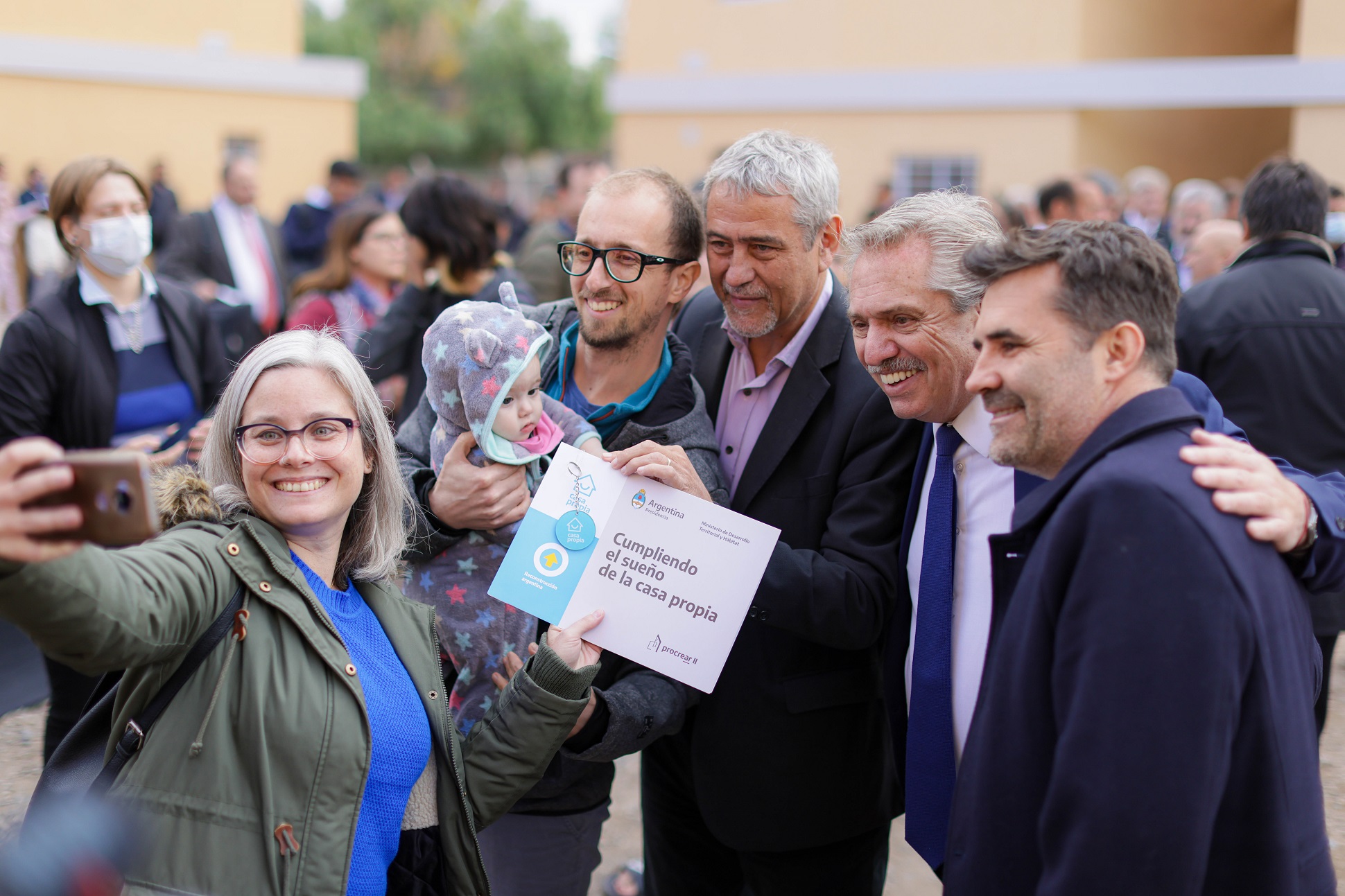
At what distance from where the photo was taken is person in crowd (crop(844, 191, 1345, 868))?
238 centimetres

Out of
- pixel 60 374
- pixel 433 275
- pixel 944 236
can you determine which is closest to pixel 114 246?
pixel 60 374

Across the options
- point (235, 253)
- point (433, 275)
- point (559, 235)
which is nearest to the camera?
point (433, 275)

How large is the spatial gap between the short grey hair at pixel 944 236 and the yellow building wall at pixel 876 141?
12527 millimetres

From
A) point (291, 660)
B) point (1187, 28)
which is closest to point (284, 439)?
point (291, 660)

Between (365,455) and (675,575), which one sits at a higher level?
(365,455)

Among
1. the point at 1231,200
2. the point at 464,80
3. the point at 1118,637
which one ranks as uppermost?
the point at 464,80

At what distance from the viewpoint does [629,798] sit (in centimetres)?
490

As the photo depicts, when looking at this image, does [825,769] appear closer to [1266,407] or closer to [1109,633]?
[1109,633]

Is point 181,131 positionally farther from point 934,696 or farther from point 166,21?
point 934,696

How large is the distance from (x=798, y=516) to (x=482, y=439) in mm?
833

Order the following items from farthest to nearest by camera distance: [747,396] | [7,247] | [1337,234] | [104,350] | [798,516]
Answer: [7,247] < [1337,234] < [104,350] < [747,396] < [798,516]

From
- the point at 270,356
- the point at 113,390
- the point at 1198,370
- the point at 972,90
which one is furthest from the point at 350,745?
the point at 972,90

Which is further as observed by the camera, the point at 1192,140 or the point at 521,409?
the point at 1192,140

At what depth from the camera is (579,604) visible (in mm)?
2443
